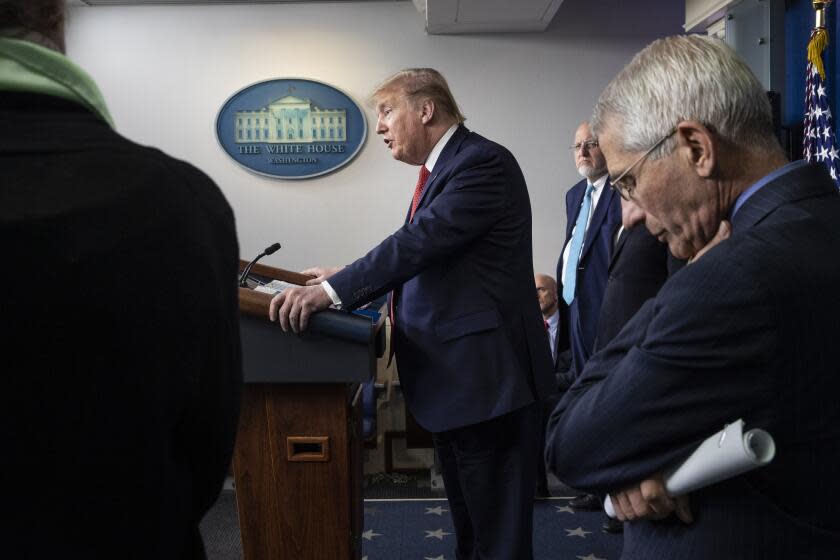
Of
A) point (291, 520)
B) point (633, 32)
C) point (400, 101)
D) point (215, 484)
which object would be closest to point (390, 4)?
point (633, 32)

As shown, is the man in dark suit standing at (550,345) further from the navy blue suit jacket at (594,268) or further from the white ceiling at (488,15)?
the white ceiling at (488,15)

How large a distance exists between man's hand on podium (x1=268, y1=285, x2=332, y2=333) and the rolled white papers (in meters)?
1.08

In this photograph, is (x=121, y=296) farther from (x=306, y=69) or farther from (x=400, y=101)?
(x=306, y=69)

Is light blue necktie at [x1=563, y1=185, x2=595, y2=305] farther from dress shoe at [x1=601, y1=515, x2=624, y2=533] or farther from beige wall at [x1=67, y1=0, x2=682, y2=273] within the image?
beige wall at [x1=67, y1=0, x2=682, y2=273]

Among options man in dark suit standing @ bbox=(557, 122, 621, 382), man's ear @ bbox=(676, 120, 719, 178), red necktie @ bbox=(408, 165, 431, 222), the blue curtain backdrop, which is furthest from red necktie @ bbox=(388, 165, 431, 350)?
the blue curtain backdrop

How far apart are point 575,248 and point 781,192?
2408 millimetres

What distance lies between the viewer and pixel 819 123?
3.35 metres

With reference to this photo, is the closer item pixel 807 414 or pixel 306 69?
pixel 807 414

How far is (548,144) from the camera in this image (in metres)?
5.19

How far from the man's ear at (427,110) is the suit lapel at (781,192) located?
155cm

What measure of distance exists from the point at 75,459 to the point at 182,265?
0.20 metres

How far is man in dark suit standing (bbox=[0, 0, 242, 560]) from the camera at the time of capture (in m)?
0.69

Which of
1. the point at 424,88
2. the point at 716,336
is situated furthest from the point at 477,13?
the point at 716,336

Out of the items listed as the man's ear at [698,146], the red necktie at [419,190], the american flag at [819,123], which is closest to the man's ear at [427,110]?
the red necktie at [419,190]
